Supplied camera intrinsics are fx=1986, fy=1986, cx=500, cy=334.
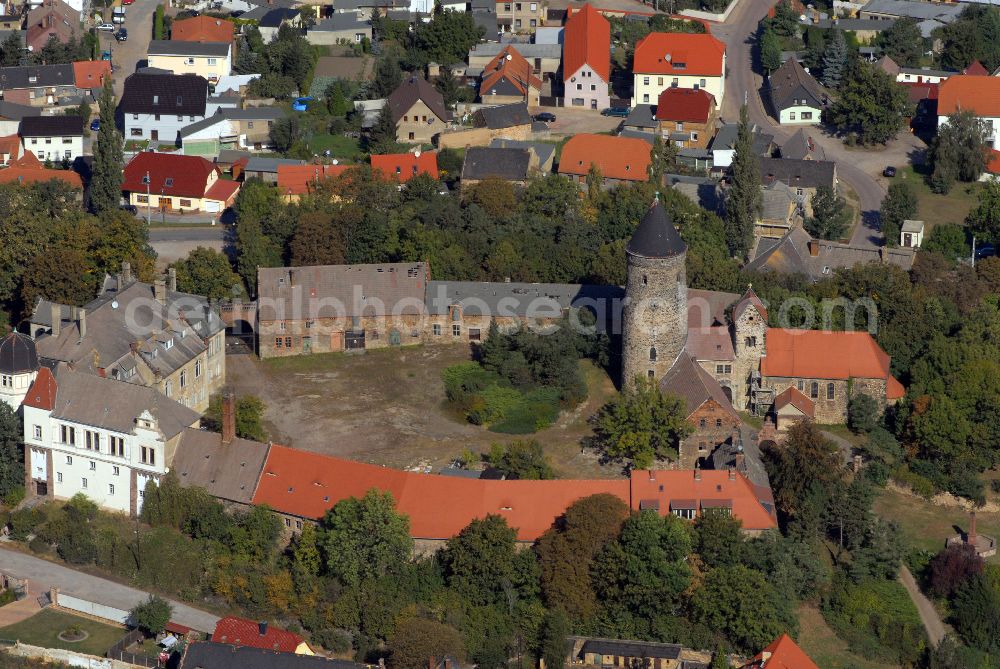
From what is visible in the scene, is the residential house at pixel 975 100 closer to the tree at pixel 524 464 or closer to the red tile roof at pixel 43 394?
the tree at pixel 524 464

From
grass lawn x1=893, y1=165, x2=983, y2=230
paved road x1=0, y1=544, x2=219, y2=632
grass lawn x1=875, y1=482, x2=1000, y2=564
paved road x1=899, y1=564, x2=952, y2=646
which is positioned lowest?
paved road x1=899, y1=564, x2=952, y2=646

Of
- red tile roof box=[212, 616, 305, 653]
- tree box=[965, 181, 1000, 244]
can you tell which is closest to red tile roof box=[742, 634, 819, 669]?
red tile roof box=[212, 616, 305, 653]

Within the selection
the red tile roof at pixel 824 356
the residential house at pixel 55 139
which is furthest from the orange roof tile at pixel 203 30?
the red tile roof at pixel 824 356

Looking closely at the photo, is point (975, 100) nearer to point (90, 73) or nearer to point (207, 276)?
point (207, 276)

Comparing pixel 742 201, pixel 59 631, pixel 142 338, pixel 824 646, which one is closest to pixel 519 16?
pixel 742 201

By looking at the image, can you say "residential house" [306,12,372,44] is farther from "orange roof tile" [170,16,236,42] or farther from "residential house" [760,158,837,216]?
"residential house" [760,158,837,216]

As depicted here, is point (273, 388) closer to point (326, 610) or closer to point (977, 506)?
point (326, 610)
